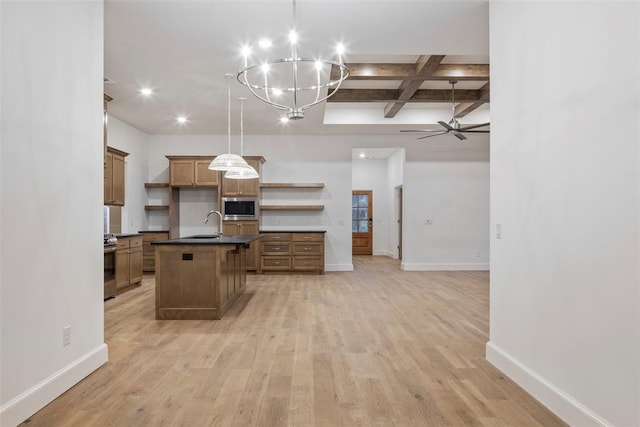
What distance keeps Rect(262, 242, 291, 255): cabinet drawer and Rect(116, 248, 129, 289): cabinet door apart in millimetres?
2401

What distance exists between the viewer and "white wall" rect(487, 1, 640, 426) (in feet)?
5.67

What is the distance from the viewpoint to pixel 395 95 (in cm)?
596

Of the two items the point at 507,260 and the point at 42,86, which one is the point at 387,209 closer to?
the point at 507,260

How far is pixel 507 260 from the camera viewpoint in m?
2.76

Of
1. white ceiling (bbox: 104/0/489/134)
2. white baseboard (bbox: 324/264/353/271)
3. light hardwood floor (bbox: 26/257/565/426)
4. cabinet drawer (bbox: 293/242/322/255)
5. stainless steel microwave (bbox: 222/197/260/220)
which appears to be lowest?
light hardwood floor (bbox: 26/257/565/426)

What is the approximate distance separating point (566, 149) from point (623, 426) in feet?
4.49

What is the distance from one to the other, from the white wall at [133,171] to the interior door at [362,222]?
5.54 metres

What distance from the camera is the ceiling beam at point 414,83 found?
4.55 meters

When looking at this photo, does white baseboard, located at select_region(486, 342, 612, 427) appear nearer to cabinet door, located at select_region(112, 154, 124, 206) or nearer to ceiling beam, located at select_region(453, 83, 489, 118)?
ceiling beam, located at select_region(453, 83, 489, 118)

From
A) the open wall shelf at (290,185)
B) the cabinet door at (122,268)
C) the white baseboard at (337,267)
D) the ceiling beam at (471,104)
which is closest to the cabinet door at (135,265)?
the cabinet door at (122,268)

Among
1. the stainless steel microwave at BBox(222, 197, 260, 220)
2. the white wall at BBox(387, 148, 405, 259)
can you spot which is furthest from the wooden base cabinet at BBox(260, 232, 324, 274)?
the white wall at BBox(387, 148, 405, 259)

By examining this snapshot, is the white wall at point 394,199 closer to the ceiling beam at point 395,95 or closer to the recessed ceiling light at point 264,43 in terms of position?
the ceiling beam at point 395,95

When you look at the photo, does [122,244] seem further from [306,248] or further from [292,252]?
[306,248]

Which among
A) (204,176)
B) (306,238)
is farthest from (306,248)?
(204,176)
